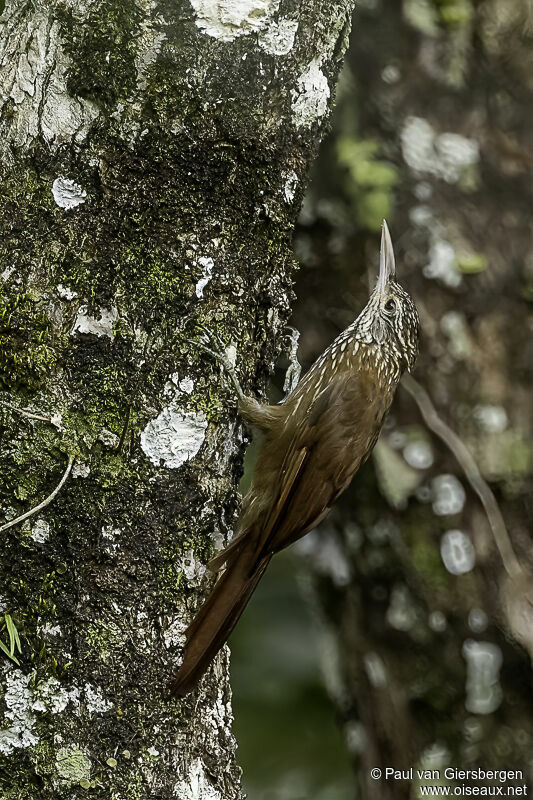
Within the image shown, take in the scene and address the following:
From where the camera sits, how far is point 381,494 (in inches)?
139

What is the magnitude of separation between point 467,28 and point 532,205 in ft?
2.56

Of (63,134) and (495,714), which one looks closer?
(63,134)

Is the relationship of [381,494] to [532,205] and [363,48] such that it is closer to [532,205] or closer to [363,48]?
[532,205]

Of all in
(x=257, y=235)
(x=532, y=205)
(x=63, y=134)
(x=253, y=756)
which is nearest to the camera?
(x=63, y=134)

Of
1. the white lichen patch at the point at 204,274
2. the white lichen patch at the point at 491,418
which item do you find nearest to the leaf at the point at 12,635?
the white lichen patch at the point at 204,274

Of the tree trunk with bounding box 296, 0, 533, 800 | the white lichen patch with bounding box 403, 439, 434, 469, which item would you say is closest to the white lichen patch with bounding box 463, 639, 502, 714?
the tree trunk with bounding box 296, 0, 533, 800

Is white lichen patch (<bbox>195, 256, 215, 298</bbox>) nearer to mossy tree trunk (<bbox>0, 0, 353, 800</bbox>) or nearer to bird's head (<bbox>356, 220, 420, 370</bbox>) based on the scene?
mossy tree trunk (<bbox>0, 0, 353, 800</bbox>)

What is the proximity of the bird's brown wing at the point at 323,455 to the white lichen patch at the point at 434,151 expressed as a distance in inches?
44.9

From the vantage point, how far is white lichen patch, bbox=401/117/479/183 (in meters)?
3.65

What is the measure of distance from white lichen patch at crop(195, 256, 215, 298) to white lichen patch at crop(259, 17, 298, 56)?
0.50m

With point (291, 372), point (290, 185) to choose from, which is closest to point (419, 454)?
point (291, 372)

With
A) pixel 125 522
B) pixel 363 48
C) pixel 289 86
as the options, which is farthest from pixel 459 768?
pixel 363 48

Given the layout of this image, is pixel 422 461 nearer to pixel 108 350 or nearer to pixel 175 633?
pixel 175 633

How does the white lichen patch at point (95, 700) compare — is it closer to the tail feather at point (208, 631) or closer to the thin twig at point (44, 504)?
the tail feather at point (208, 631)
